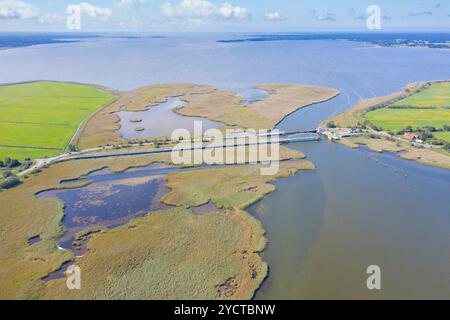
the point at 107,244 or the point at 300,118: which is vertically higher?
the point at 300,118

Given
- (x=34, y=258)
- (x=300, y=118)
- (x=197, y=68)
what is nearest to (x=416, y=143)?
(x=300, y=118)

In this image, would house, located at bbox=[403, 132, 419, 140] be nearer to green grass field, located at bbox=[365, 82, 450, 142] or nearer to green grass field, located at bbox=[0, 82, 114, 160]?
green grass field, located at bbox=[365, 82, 450, 142]

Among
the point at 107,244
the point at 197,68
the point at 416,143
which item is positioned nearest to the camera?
the point at 107,244

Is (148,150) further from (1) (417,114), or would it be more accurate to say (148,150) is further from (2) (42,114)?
(1) (417,114)

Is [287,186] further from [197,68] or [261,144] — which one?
[197,68]

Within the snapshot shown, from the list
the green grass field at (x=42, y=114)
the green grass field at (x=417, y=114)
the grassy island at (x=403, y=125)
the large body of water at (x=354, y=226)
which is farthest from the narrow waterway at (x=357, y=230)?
the green grass field at (x=42, y=114)

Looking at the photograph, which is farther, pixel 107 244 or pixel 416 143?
pixel 416 143

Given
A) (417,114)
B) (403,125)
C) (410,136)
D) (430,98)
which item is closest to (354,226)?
(410,136)
